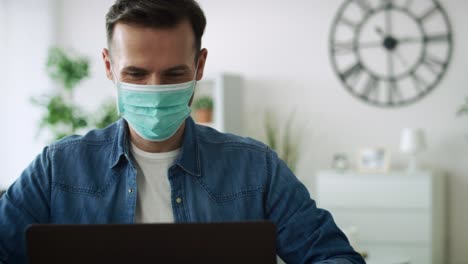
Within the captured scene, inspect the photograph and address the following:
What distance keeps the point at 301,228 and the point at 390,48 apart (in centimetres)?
389

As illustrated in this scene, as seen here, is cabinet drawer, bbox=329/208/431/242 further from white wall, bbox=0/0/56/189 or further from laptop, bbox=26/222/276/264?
laptop, bbox=26/222/276/264

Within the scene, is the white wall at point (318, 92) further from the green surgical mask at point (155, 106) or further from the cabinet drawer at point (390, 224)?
the green surgical mask at point (155, 106)

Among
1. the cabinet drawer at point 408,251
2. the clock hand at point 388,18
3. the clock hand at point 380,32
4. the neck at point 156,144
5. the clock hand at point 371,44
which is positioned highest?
the clock hand at point 388,18

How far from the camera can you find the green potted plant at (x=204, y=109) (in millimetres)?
5113

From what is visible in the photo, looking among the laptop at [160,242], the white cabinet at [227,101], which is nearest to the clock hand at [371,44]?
the white cabinet at [227,101]

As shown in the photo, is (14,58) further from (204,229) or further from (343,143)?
(204,229)

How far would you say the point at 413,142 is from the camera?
4.63 m

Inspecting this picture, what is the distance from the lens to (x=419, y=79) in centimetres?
494

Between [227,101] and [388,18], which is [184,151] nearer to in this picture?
[227,101]

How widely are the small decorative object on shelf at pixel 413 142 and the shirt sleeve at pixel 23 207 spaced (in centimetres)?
366

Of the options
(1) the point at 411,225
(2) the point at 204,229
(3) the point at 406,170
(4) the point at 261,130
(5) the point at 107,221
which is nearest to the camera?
(2) the point at 204,229

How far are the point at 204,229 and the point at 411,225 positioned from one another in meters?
3.92

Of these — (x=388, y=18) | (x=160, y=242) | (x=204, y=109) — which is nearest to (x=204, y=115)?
(x=204, y=109)

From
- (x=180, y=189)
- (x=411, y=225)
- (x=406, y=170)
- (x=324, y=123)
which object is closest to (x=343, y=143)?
(x=324, y=123)
